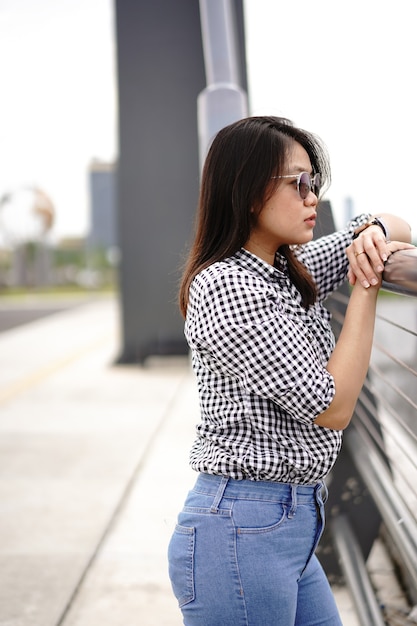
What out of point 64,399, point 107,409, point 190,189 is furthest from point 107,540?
point 190,189

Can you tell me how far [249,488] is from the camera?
154cm

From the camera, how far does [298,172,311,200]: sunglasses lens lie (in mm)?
1579

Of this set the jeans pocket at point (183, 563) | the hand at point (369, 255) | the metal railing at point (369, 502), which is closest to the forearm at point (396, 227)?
the hand at point (369, 255)

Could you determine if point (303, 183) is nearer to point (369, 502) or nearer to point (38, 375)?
point (369, 502)

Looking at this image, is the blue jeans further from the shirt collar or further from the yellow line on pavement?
the yellow line on pavement

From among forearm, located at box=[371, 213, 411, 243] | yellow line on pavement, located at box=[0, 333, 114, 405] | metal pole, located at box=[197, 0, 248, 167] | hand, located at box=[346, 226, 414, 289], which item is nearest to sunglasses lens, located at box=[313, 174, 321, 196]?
hand, located at box=[346, 226, 414, 289]

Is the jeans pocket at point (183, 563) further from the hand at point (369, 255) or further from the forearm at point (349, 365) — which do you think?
the hand at point (369, 255)

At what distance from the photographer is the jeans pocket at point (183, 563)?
154 cm

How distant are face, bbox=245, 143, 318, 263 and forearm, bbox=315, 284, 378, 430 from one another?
8.2 inches

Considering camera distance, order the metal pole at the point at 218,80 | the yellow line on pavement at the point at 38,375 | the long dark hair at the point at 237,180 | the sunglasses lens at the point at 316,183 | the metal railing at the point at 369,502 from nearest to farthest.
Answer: the long dark hair at the point at 237,180, the sunglasses lens at the point at 316,183, the metal railing at the point at 369,502, the metal pole at the point at 218,80, the yellow line on pavement at the point at 38,375

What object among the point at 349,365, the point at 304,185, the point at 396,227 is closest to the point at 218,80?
the point at 396,227

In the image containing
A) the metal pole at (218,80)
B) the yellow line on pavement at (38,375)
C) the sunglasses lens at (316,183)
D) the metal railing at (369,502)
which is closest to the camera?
the sunglasses lens at (316,183)

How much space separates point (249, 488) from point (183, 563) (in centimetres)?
20

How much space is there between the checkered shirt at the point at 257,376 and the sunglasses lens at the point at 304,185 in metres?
0.16
